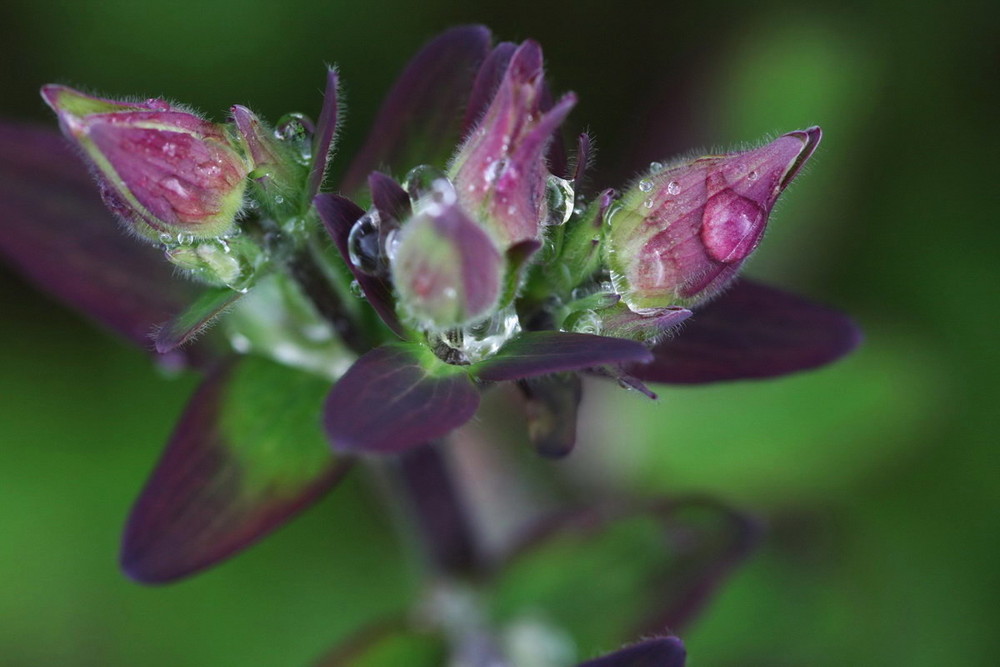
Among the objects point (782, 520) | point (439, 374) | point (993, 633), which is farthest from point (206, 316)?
point (993, 633)

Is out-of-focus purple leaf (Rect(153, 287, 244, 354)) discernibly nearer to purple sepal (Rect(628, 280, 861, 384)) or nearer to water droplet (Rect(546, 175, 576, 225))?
water droplet (Rect(546, 175, 576, 225))

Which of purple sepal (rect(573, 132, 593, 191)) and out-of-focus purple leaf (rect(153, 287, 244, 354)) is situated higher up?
purple sepal (rect(573, 132, 593, 191))

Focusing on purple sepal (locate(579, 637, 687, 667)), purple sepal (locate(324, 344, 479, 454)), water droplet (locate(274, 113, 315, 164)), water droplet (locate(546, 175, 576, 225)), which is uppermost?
water droplet (locate(546, 175, 576, 225))

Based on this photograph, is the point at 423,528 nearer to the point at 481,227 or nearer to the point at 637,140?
the point at 481,227

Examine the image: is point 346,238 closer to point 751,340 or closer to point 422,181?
point 422,181

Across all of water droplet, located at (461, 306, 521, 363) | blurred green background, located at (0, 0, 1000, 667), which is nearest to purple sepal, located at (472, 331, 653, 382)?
water droplet, located at (461, 306, 521, 363)

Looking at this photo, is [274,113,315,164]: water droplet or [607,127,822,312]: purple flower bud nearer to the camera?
[607,127,822,312]: purple flower bud
